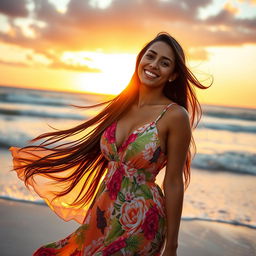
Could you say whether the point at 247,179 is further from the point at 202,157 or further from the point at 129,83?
the point at 129,83

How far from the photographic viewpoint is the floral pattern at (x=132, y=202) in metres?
2.42

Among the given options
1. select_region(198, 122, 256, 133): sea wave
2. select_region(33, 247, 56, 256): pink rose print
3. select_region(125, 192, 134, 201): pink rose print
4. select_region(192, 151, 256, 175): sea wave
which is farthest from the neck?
select_region(198, 122, 256, 133): sea wave

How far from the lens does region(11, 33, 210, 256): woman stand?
7.95ft

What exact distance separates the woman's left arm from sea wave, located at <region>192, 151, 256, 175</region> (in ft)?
26.3

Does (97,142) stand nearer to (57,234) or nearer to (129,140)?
(129,140)

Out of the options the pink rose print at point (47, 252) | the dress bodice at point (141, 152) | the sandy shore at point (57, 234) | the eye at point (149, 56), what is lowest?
the sandy shore at point (57, 234)

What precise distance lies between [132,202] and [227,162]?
31.5ft

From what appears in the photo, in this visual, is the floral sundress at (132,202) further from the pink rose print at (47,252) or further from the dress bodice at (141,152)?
the pink rose print at (47,252)

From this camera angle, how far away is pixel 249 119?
1117 inches

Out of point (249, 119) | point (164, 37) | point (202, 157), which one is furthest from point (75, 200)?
point (249, 119)

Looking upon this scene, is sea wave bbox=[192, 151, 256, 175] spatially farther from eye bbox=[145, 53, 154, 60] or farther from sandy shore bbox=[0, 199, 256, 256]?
eye bbox=[145, 53, 154, 60]

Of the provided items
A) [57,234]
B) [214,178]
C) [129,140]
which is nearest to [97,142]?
[129,140]

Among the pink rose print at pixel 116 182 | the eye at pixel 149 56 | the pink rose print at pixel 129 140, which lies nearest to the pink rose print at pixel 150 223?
the pink rose print at pixel 116 182

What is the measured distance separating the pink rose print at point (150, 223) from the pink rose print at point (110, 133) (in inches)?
18.8
